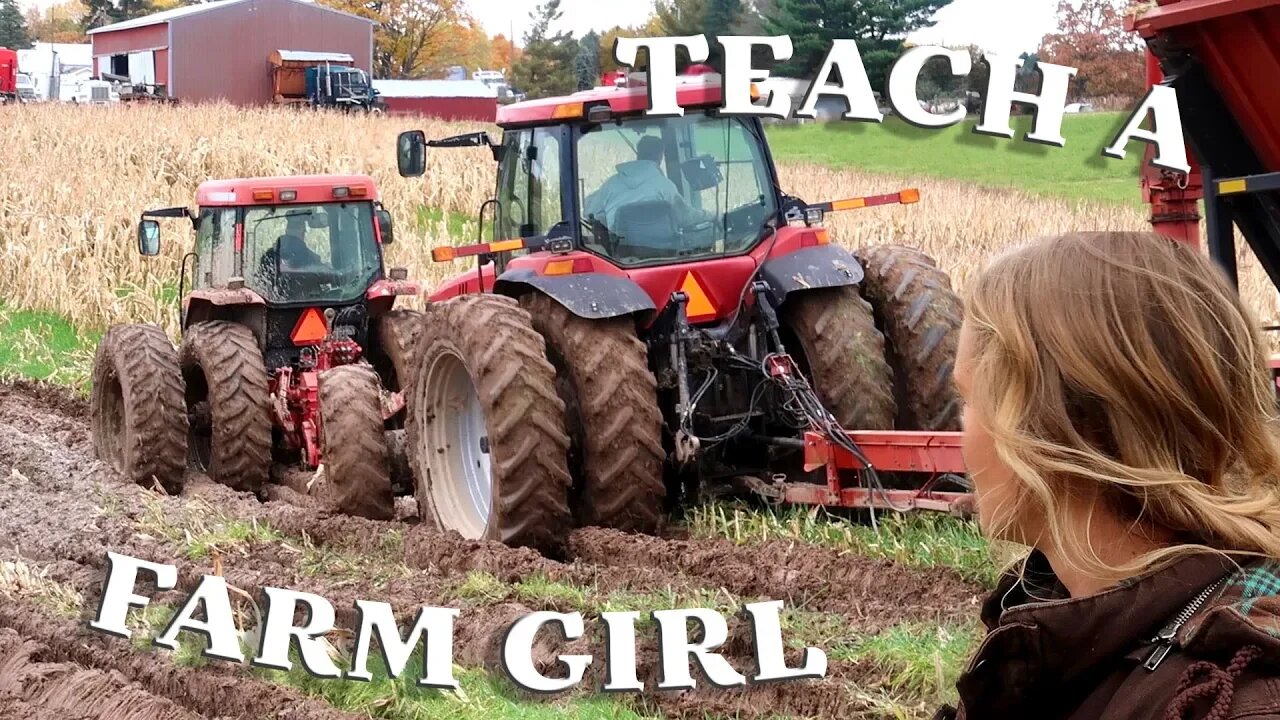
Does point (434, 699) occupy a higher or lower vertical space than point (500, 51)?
lower

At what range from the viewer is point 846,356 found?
6.85 meters

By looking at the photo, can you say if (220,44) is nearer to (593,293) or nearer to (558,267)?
(558,267)

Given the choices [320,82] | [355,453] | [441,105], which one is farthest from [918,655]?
[441,105]

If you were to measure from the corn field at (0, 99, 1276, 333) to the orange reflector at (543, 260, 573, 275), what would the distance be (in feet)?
15.1

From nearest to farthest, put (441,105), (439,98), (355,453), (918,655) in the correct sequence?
(918,655)
(355,453)
(441,105)
(439,98)

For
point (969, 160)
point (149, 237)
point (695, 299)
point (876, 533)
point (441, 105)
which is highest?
point (441, 105)

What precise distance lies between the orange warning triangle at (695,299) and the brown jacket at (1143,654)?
18.0 ft

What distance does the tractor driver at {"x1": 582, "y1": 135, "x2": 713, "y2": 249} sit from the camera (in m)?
7.19

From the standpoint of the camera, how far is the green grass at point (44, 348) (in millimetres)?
13844

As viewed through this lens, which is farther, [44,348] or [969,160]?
[969,160]

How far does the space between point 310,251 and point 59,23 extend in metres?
87.8

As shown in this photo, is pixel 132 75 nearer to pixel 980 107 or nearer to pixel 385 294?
pixel 385 294

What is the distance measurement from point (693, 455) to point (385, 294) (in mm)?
3325

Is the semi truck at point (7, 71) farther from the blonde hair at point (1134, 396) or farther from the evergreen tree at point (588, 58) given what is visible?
the blonde hair at point (1134, 396)
